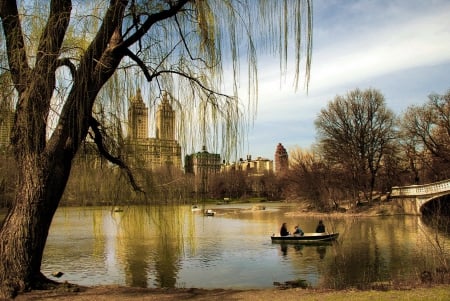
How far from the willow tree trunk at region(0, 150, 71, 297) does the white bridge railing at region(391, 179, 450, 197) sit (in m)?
37.4

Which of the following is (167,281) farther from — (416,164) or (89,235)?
(416,164)

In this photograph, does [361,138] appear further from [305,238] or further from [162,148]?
[162,148]

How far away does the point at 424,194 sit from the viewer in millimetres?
42469

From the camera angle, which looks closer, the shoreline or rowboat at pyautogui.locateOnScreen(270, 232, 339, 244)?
the shoreline

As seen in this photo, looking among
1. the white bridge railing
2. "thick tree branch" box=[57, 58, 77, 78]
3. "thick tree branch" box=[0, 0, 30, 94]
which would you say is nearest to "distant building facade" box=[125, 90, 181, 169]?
"thick tree branch" box=[57, 58, 77, 78]

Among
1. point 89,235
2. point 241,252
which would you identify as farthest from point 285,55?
point 89,235

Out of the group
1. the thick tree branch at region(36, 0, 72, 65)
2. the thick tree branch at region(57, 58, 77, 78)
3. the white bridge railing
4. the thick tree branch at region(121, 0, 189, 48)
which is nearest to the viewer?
the thick tree branch at region(36, 0, 72, 65)

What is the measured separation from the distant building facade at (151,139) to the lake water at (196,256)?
98 centimetres

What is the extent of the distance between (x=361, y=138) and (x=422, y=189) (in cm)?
→ 981

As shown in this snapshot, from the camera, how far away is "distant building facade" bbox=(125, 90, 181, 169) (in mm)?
8016

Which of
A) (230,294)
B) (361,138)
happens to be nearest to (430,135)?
(361,138)

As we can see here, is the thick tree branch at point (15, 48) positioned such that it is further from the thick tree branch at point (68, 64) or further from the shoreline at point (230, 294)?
the shoreline at point (230, 294)

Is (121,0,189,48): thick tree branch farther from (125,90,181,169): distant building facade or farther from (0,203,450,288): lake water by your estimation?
(0,203,450,288): lake water

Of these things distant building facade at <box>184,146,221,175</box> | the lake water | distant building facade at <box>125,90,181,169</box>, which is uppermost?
distant building facade at <box>125,90,181,169</box>
